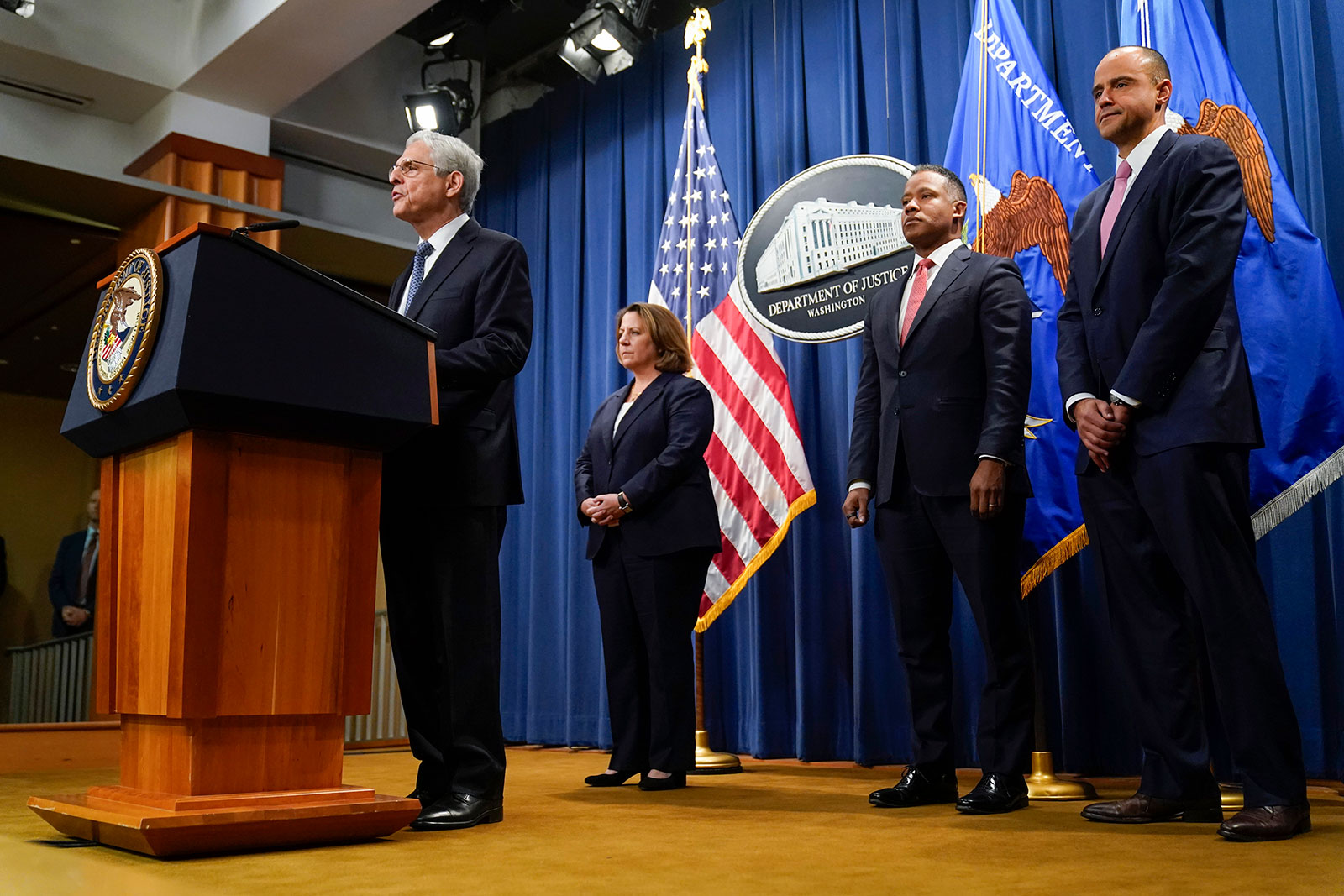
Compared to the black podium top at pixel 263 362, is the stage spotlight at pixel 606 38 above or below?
above

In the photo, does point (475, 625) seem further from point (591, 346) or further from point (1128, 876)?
point (591, 346)

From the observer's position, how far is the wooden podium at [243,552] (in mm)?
1647

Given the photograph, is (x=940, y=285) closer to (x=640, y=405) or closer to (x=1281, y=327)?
(x=1281, y=327)

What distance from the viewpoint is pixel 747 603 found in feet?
14.3

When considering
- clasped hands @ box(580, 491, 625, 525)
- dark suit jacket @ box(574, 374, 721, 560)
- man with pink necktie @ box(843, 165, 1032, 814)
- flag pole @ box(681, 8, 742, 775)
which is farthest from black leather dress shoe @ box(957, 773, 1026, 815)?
flag pole @ box(681, 8, 742, 775)

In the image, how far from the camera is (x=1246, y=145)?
8.97ft

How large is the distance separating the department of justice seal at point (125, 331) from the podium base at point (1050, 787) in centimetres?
211

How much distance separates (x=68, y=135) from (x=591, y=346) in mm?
2757

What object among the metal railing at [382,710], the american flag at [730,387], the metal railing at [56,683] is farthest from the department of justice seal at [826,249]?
the metal railing at [56,683]

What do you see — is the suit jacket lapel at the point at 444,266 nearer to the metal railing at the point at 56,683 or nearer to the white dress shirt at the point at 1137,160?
the white dress shirt at the point at 1137,160

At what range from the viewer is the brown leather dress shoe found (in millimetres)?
2059

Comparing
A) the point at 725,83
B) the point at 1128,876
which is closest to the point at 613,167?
the point at 725,83

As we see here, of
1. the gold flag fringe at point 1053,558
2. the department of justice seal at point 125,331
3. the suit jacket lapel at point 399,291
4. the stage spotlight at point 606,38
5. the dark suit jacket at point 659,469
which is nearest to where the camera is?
the department of justice seal at point 125,331

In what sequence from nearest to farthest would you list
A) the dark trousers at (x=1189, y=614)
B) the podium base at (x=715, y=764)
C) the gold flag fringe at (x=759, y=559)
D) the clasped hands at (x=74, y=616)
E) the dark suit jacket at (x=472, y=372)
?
the dark trousers at (x=1189, y=614) < the dark suit jacket at (x=472, y=372) < the podium base at (x=715, y=764) < the gold flag fringe at (x=759, y=559) < the clasped hands at (x=74, y=616)
